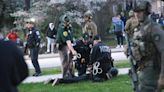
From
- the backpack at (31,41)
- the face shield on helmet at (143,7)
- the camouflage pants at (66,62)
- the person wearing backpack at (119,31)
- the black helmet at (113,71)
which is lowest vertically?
the person wearing backpack at (119,31)

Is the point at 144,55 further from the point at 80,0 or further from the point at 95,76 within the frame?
the point at 80,0

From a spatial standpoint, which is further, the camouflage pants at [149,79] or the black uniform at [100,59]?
the black uniform at [100,59]

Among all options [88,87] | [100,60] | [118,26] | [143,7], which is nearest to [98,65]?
[100,60]

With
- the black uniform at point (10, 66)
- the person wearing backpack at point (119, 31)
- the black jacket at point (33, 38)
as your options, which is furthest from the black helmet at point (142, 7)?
the person wearing backpack at point (119, 31)

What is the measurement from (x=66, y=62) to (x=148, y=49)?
652 centimetres

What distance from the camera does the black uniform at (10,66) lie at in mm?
4195

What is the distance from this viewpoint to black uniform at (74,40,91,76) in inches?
501

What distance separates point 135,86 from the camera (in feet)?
21.7

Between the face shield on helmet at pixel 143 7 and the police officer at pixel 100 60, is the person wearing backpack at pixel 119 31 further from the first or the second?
the face shield on helmet at pixel 143 7

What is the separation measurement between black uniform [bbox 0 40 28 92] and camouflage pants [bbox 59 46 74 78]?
7.77 metres

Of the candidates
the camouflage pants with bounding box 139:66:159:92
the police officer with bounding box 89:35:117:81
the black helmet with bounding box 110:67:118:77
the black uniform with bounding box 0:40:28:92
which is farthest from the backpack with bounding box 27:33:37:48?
the black uniform with bounding box 0:40:28:92

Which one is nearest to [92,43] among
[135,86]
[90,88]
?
[90,88]

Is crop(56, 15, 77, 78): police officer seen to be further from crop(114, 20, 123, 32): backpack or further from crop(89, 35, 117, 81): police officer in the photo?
crop(114, 20, 123, 32): backpack

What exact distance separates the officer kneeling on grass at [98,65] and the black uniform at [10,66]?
762 cm
